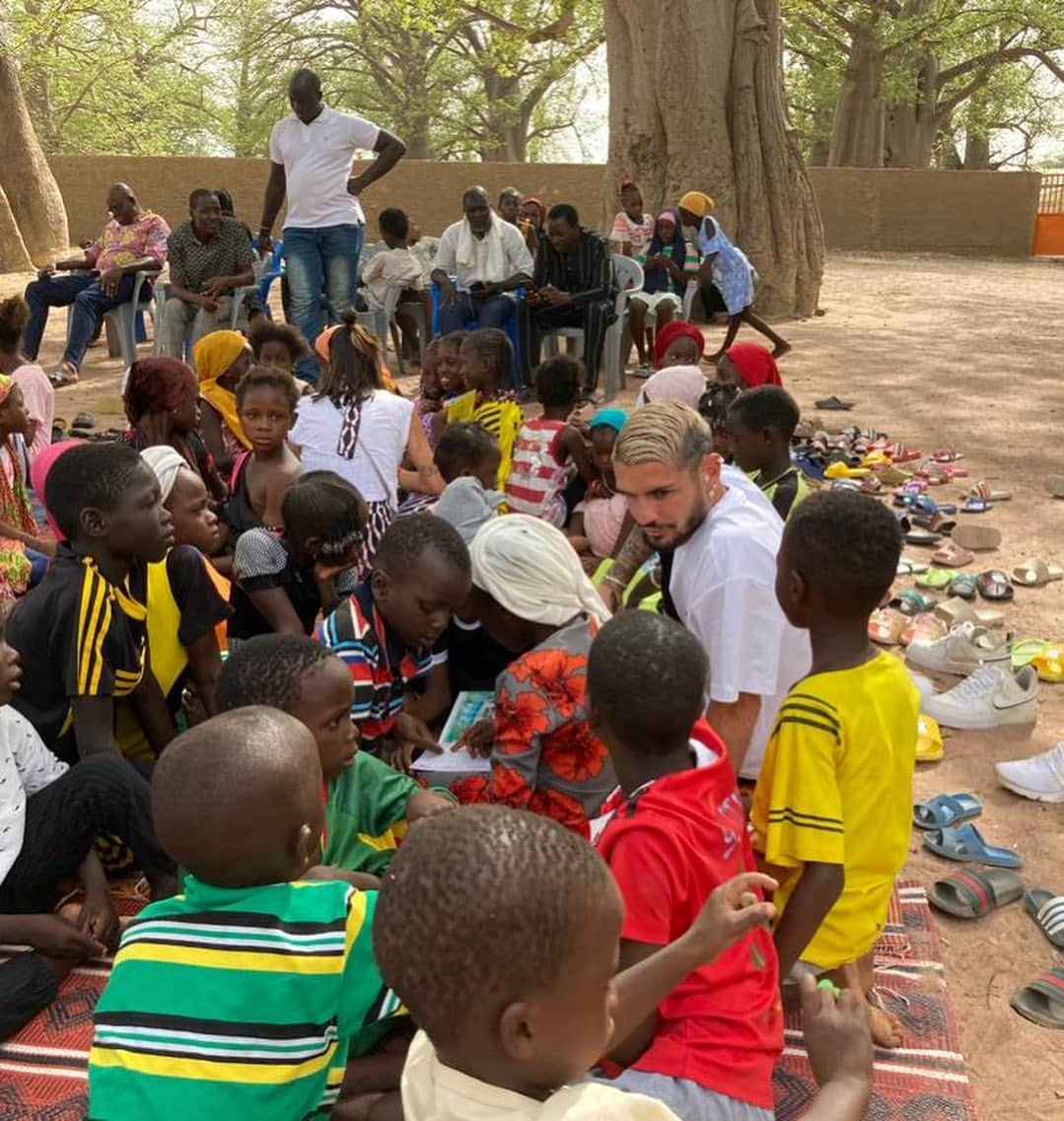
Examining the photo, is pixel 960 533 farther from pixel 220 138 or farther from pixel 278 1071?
pixel 220 138

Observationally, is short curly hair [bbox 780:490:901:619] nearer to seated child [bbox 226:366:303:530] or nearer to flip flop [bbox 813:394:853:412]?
seated child [bbox 226:366:303:530]

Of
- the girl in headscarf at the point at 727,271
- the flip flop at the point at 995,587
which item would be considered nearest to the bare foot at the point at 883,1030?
the flip flop at the point at 995,587

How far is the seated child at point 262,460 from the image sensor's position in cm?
413

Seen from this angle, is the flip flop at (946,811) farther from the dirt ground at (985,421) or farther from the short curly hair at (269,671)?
the short curly hair at (269,671)

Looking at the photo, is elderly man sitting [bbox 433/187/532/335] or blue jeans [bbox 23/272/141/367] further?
blue jeans [bbox 23/272/141/367]

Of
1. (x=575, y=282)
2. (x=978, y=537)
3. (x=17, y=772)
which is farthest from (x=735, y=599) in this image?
(x=575, y=282)

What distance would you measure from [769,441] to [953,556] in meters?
1.98

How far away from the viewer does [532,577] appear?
2742mm

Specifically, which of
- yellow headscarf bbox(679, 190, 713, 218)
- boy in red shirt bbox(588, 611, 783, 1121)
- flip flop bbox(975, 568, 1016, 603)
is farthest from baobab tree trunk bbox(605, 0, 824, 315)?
boy in red shirt bbox(588, 611, 783, 1121)

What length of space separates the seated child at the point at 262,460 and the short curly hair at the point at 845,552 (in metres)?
2.34

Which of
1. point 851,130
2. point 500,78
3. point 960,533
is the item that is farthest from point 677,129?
point 500,78

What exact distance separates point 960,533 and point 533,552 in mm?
3486

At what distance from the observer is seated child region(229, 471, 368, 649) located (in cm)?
339

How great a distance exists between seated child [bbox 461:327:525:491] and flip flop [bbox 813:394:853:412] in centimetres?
323
